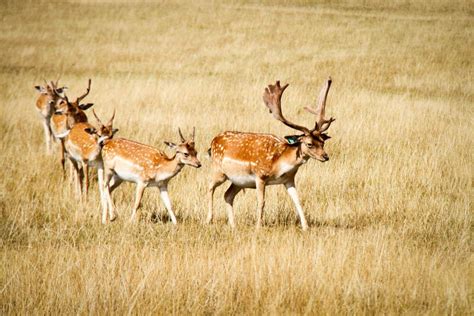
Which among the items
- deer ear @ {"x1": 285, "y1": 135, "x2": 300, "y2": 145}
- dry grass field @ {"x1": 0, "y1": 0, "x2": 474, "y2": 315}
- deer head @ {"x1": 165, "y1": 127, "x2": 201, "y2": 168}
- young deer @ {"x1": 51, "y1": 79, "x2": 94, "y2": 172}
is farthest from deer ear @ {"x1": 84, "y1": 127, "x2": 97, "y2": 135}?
deer ear @ {"x1": 285, "y1": 135, "x2": 300, "y2": 145}

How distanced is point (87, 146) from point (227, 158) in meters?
2.22

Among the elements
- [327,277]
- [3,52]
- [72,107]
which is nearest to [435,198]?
[327,277]

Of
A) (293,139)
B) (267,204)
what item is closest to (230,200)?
(267,204)

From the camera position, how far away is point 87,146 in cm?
811

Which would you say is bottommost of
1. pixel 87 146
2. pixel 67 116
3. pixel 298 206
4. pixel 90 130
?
pixel 298 206

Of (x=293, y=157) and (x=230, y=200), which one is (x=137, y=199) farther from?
(x=293, y=157)

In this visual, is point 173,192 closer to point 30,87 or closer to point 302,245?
point 302,245

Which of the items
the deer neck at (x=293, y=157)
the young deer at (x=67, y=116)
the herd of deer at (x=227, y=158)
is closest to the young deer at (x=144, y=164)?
the herd of deer at (x=227, y=158)

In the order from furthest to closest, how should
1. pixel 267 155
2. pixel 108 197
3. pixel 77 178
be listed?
pixel 77 178 < pixel 108 197 < pixel 267 155

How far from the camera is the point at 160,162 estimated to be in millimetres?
7219

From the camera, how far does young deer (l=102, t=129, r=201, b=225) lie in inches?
275

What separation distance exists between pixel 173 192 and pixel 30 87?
1121 cm

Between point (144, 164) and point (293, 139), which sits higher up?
point (293, 139)

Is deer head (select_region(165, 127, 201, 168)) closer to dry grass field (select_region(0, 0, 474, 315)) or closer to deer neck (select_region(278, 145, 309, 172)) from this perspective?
dry grass field (select_region(0, 0, 474, 315))
